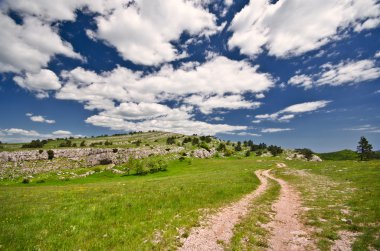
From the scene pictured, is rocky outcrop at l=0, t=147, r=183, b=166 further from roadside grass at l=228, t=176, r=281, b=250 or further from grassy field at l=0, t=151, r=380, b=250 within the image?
roadside grass at l=228, t=176, r=281, b=250

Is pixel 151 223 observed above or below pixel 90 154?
below

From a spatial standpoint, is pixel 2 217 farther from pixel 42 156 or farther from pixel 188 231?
pixel 42 156

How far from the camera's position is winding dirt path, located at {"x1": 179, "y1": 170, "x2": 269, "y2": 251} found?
10.9 meters

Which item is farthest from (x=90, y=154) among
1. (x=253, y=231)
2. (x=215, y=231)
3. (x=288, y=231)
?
(x=288, y=231)

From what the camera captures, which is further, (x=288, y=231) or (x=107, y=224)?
(x=107, y=224)

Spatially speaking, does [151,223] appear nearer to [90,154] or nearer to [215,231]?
[215,231]

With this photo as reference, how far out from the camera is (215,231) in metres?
12.8

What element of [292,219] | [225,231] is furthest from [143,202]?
[292,219]

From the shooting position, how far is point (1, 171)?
87.2 metres

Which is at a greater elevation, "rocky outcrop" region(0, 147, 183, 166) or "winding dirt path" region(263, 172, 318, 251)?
"rocky outcrop" region(0, 147, 183, 166)

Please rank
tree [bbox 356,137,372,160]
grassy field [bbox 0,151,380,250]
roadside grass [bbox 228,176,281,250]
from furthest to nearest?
tree [bbox 356,137,372,160] < grassy field [bbox 0,151,380,250] < roadside grass [bbox 228,176,281,250]

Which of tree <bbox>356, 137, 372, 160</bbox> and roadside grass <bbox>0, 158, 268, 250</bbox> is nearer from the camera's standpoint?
roadside grass <bbox>0, 158, 268, 250</bbox>

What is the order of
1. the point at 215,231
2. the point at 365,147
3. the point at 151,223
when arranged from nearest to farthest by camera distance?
the point at 215,231
the point at 151,223
the point at 365,147

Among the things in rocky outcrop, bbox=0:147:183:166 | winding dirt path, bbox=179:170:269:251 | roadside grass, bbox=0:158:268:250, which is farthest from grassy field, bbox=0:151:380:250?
rocky outcrop, bbox=0:147:183:166
